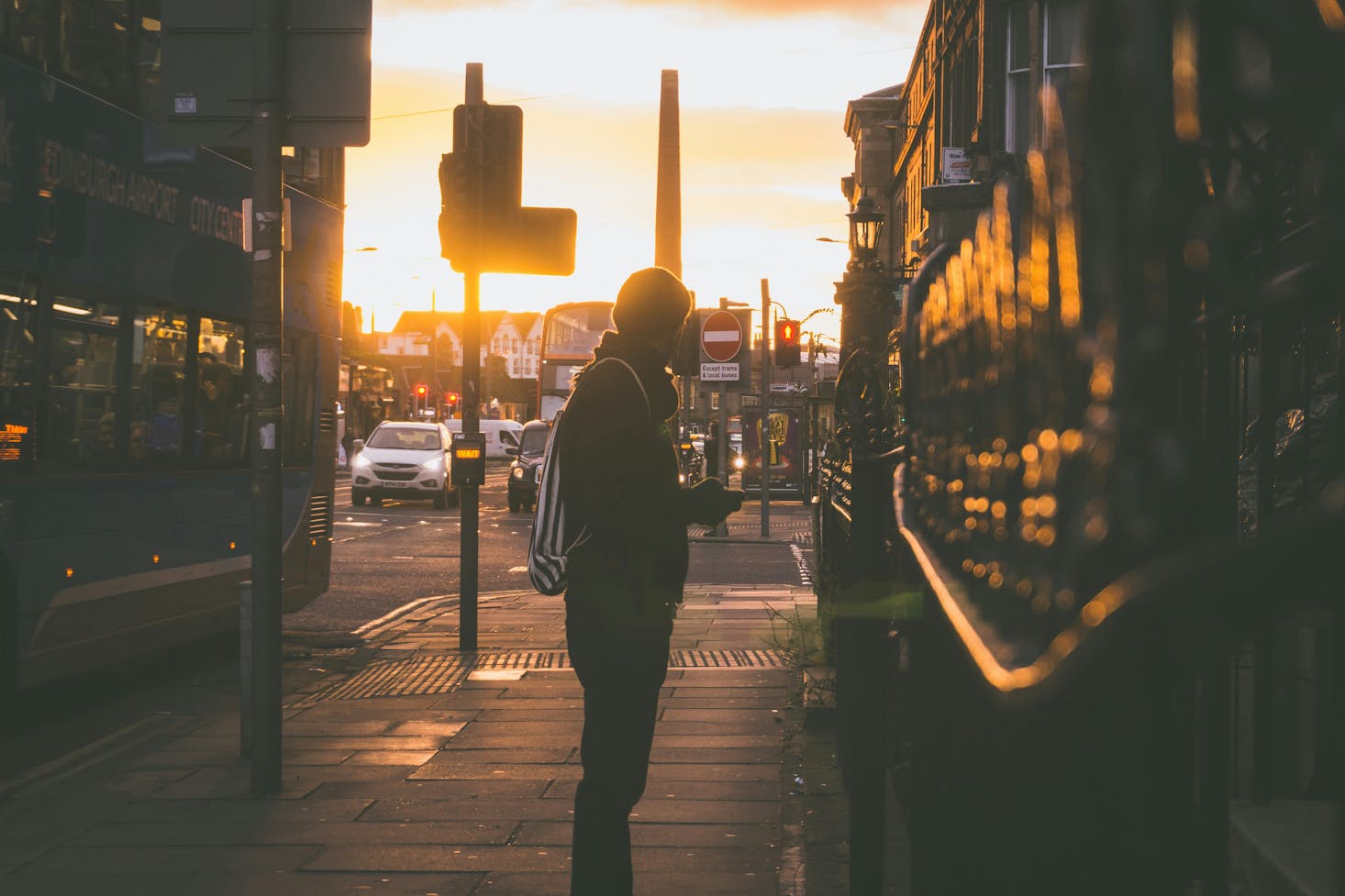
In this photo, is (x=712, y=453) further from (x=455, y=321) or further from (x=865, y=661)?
(x=455, y=321)

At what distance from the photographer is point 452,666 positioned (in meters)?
10.1

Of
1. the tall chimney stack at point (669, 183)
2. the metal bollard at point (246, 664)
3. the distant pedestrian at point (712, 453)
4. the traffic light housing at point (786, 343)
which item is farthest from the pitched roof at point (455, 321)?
the metal bollard at point (246, 664)

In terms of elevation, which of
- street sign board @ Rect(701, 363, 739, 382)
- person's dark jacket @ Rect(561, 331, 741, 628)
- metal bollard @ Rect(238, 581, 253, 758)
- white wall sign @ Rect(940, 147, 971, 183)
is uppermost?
white wall sign @ Rect(940, 147, 971, 183)

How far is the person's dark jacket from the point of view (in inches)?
162

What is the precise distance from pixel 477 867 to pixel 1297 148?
15.0ft

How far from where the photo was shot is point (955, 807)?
275 cm

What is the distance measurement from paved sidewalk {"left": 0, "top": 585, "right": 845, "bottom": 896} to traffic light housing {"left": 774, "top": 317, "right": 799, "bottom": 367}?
52.1ft

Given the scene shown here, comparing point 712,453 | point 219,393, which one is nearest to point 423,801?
point 219,393

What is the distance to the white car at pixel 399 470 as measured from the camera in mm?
→ 33062

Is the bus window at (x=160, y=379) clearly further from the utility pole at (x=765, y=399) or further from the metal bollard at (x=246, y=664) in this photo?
the utility pole at (x=765, y=399)

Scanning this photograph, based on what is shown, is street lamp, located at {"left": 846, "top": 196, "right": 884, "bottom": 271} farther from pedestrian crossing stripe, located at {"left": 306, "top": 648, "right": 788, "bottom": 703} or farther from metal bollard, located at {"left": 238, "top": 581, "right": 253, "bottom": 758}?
metal bollard, located at {"left": 238, "top": 581, "right": 253, "bottom": 758}

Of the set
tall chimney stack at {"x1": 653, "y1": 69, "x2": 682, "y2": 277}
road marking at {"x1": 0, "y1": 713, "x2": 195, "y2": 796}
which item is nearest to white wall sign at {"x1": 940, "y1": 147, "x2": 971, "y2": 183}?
tall chimney stack at {"x1": 653, "y1": 69, "x2": 682, "y2": 277}

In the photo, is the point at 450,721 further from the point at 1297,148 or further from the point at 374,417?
the point at 374,417

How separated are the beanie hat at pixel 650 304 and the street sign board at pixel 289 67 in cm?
239
